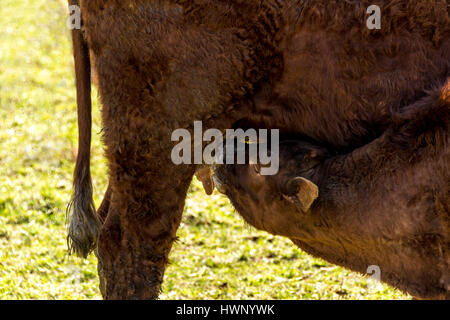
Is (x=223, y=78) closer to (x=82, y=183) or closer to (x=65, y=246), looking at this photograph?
(x=82, y=183)

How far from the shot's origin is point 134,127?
3.48 metres

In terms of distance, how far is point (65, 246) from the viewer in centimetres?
506

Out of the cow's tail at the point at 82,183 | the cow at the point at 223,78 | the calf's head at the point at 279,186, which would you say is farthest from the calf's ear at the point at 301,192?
the cow's tail at the point at 82,183

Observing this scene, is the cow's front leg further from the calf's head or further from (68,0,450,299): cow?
the calf's head

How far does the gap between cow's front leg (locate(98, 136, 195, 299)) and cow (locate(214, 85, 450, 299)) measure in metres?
0.40

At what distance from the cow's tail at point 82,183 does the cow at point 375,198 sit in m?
0.73

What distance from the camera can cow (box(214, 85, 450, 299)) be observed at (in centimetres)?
339

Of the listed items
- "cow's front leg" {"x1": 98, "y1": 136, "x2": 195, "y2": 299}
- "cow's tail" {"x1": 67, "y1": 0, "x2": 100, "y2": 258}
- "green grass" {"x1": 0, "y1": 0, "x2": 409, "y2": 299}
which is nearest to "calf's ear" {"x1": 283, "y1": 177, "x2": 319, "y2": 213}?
"cow's front leg" {"x1": 98, "y1": 136, "x2": 195, "y2": 299}

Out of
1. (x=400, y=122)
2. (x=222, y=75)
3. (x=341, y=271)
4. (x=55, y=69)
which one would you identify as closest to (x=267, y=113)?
(x=222, y=75)

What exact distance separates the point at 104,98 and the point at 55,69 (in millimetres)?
5162

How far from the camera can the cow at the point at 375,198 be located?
3391mm

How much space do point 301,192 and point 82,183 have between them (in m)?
1.23

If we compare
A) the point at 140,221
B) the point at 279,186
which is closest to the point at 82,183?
the point at 140,221
